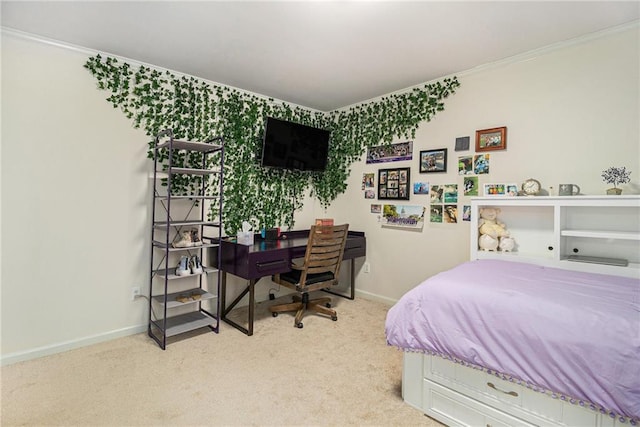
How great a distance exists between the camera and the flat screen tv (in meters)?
3.54

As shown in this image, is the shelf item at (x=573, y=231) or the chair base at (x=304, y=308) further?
the chair base at (x=304, y=308)

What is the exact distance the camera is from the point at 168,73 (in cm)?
291

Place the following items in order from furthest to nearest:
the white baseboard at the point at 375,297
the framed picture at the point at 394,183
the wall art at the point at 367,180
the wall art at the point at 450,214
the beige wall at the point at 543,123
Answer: the wall art at the point at 367,180
the white baseboard at the point at 375,297
the framed picture at the point at 394,183
the wall art at the point at 450,214
the beige wall at the point at 543,123

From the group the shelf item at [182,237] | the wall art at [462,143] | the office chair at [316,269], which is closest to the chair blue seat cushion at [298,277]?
the office chair at [316,269]

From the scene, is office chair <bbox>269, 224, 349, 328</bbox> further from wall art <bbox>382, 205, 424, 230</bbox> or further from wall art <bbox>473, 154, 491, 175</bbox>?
wall art <bbox>473, 154, 491, 175</bbox>

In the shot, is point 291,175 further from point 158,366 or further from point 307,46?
point 158,366

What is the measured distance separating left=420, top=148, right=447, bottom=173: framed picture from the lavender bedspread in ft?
4.85

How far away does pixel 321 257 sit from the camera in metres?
3.06

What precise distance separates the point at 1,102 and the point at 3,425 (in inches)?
80.7

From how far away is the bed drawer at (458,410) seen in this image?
1.51 meters

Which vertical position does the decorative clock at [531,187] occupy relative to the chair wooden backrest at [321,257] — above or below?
above

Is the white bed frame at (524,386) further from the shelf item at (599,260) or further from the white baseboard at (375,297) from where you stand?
the white baseboard at (375,297)

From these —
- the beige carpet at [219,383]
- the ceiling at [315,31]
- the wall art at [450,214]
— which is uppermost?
the ceiling at [315,31]

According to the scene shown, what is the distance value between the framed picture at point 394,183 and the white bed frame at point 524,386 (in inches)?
34.4
